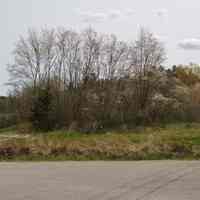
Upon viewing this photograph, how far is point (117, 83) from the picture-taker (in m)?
52.6
